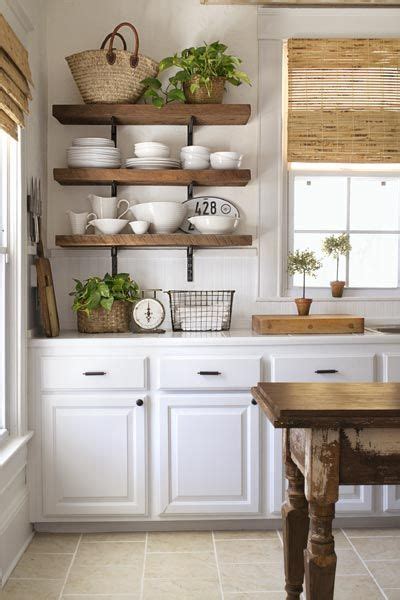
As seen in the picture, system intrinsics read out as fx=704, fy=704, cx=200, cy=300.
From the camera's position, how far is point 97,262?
149 inches

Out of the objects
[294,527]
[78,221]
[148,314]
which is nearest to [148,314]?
[148,314]

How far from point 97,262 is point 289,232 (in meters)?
1.06

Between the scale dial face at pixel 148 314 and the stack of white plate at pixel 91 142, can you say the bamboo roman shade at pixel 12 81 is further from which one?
the scale dial face at pixel 148 314

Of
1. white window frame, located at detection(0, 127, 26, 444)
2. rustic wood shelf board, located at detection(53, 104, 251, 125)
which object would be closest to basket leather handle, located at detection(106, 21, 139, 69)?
rustic wood shelf board, located at detection(53, 104, 251, 125)

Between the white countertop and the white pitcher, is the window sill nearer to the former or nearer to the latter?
the white countertop

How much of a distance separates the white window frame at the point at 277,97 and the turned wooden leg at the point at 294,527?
1.64 meters

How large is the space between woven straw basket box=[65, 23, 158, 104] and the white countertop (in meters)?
1.23

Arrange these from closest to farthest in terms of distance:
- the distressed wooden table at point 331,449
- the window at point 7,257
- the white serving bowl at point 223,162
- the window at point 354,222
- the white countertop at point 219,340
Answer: the distressed wooden table at point 331,449 → the window at point 7,257 → the white countertop at point 219,340 → the white serving bowl at point 223,162 → the window at point 354,222

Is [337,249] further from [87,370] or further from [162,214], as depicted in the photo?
[87,370]

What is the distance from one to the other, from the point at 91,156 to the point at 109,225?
0.36m

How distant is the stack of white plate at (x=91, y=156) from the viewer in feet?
11.7

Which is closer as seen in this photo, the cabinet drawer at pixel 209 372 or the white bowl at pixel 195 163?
the cabinet drawer at pixel 209 372

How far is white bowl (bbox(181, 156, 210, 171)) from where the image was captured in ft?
11.9

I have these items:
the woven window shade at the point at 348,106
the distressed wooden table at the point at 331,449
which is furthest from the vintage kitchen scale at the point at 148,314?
the distressed wooden table at the point at 331,449
